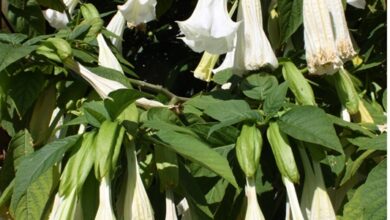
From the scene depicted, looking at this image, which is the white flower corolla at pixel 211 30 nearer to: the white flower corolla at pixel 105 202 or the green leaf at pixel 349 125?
the green leaf at pixel 349 125

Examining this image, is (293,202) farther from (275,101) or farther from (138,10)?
(138,10)

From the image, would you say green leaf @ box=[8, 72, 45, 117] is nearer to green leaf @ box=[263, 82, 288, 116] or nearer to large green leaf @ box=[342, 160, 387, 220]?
green leaf @ box=[263, 82, 288, 116]

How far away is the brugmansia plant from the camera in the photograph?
0.78 m

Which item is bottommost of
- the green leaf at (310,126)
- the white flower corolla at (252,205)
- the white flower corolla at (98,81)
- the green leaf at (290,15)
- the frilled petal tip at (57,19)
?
the white flower corolla at (252,205)

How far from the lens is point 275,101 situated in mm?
884

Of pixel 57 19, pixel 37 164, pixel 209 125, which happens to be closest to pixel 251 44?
pixel 209 125

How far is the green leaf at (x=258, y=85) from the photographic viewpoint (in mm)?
963

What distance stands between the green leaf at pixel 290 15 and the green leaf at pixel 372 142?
0.69 feet

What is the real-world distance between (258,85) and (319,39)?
114 millimetres

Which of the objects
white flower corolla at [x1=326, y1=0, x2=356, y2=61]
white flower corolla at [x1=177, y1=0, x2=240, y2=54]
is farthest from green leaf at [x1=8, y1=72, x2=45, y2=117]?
white flower corolla at [x1=326, y1=0, x2=356, y2=61]

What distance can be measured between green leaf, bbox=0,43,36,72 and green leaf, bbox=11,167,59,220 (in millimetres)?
161

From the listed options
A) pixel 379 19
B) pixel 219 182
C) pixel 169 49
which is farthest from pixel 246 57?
pixel 169 49

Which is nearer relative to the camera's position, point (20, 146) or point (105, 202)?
point (105, 202)

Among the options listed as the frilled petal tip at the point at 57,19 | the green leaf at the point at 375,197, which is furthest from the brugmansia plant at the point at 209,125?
the frilled petal tip at the point at 57,19
